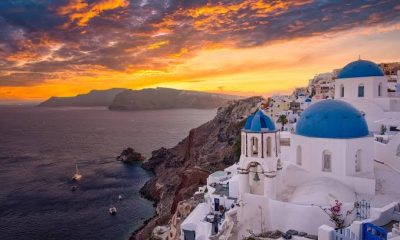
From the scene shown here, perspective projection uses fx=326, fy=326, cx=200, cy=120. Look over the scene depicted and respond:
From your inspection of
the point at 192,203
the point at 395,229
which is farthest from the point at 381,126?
the point at 395,229

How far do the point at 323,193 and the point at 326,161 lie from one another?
301cm

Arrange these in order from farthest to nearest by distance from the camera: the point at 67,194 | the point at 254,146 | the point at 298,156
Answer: the point at 67,194 → the point at 298,156 → the point at 254,146

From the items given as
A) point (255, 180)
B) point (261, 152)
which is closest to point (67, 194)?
point (255, 180)

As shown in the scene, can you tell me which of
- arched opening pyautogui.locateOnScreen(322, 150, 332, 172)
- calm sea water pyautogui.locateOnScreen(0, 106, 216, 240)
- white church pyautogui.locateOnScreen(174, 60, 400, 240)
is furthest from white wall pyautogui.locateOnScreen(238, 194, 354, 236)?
calm sea water pyautogui.locateOnScreen(0, 106, 216, 240)

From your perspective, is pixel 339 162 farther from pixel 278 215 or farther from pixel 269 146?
pixel 278 215

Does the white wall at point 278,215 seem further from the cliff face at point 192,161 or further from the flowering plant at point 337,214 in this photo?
the cliff face at point 192,161

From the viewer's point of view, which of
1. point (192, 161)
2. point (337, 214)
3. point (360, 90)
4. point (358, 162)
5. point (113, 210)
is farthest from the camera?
point (192, 161)

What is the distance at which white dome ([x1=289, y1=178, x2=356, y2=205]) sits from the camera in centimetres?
1802

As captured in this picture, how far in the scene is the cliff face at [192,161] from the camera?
44938 mm

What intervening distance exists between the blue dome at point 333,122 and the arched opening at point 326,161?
1.10 meters

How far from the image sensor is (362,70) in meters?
32.8

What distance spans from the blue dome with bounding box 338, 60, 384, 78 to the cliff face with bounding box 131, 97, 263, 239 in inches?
791

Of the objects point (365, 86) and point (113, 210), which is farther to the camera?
point (113, 210)

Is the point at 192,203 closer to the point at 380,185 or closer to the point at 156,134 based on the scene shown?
the point at 380,185
